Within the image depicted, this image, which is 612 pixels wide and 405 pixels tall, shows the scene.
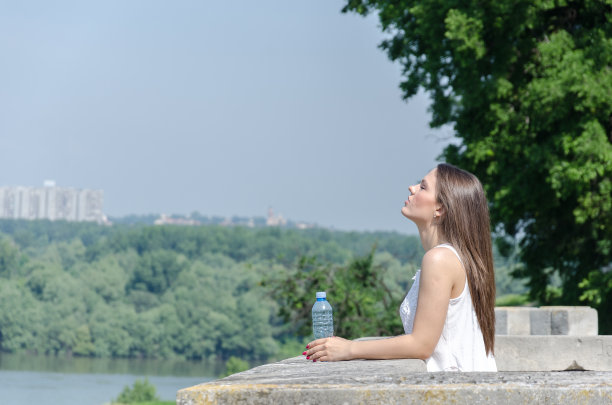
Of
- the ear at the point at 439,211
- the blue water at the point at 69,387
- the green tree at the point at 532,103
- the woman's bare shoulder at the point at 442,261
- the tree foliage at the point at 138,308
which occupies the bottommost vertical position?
the blue water at the point at 69,387

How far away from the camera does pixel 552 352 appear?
6461 mm

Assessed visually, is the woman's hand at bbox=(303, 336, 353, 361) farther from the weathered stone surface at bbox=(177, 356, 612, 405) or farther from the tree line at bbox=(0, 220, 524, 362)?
the tree line at bbox=(0, 220, 524, 362)

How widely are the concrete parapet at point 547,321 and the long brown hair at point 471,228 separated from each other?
16.5 ft

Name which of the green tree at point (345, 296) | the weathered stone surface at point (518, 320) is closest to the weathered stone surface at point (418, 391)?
the weathered stone surface at point (518, 320)

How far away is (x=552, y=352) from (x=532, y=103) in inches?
318

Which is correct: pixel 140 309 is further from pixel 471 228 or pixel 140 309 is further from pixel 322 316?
pixel 471 228

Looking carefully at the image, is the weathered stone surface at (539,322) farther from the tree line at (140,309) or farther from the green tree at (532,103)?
the tree line at (140,309)

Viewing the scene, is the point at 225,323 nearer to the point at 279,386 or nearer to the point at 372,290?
the point at 372,290

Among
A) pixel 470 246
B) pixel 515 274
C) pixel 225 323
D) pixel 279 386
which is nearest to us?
pixel 279 386

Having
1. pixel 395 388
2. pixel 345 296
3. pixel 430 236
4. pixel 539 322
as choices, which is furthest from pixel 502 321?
pixel 345 296

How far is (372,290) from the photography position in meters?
19.1

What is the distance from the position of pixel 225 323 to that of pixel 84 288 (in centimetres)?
1687

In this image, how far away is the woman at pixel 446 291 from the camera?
10.3 feet

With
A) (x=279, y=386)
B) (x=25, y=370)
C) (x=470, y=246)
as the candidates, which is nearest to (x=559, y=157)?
(x=470, y=246)
